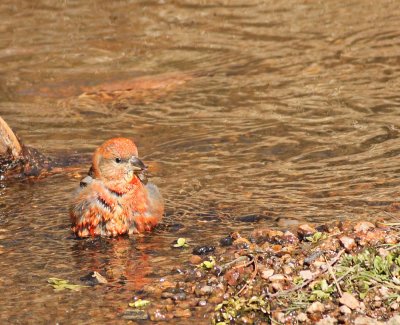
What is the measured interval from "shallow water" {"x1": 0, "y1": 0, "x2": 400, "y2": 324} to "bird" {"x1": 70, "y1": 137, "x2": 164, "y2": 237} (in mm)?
112

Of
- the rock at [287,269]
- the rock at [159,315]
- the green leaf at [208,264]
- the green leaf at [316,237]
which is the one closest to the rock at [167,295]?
the rock at [159,315]

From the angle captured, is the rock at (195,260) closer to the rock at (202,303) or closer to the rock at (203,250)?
the rock at (203,250)

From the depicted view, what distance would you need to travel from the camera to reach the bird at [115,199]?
22.5 feet

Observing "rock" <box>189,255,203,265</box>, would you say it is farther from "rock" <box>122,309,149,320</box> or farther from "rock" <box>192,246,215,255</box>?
"rock" <box>122,309,149,320</box>

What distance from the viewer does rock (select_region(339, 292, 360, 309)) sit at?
204 inches

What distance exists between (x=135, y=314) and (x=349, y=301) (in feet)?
3.88

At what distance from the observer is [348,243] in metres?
5.70

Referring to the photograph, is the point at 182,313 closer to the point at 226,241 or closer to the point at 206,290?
the point at 206,290

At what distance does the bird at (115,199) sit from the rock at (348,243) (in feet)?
5.44

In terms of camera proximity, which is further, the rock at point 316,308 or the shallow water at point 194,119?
the shallow water at point 194,119

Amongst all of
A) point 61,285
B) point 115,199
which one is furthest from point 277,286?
point 115,199

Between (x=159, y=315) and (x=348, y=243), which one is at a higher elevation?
(x=348, y=243)

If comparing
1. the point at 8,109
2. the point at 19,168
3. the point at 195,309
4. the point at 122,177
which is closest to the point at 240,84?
the point at 8,109

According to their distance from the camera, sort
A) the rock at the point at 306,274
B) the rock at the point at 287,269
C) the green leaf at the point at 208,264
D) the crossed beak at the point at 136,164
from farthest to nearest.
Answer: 1. the crossed beak at the point at 136,164
2. the green leaf at the point at 208,264
3. the rock at the point at 287,269
4. the rock at the point at 306,274
